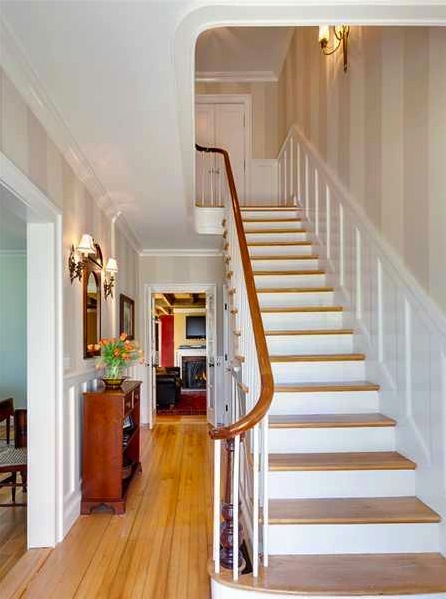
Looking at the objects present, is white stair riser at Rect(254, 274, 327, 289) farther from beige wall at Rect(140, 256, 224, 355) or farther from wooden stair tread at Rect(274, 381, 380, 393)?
beige wall at Rect(140, 256, 224, 355)

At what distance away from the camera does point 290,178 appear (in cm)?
605

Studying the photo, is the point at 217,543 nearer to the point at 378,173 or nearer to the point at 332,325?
the point at 332,325

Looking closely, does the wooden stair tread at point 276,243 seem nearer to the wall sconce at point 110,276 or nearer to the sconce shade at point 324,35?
the wall sconce at point 110,276

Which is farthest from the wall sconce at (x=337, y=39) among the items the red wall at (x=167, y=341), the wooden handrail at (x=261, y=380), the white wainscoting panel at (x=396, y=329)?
the red wall at (x=167, y=341)

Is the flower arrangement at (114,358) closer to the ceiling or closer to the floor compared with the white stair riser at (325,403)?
closer to the ceiling

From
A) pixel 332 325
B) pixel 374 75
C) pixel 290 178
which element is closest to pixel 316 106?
pixel 290 178

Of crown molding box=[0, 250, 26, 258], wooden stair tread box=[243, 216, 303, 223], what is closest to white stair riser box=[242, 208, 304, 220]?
wooden stair tread box=[243, 216, 303, 223]

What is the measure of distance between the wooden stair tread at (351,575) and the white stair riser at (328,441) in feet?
2.10

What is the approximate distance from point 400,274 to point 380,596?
167cm

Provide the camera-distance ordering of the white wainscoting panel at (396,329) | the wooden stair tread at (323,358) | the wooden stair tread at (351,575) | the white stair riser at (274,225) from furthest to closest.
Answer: the white stair riser at (274,225)
the wooden stair tread at (323,358)
the white wainscoting panel at (396,329)
the wooden stair tread at (351,575)

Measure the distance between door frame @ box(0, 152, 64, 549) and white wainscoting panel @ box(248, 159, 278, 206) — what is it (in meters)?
4.31

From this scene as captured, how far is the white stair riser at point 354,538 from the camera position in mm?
2312

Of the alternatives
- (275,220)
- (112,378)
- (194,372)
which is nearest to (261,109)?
(275,220)

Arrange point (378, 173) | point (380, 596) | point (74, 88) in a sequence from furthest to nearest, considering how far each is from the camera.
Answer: point (378, 173) → point (74, 88) → point (380, 596)
